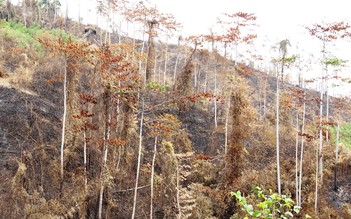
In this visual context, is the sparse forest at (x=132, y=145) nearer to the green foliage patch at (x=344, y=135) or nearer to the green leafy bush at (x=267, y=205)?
the green foliage patch at (x=344, y=135)

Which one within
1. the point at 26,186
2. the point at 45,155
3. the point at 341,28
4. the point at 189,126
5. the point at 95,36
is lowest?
the point at 26,186

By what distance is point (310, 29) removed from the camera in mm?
13484

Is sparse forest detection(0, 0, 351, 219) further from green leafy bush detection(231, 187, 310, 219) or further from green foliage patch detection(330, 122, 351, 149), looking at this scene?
green leafy bush detection(231, 187, 310, 219)

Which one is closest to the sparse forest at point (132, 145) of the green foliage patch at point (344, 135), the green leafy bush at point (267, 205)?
the green foliage patch at point (344, 135)

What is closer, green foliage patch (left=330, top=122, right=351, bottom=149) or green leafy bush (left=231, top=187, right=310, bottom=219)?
green leafy bush (left=231, top=187, right=310, bottom=219)

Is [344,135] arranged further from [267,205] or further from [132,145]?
[267,205]

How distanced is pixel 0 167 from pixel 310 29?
13814mm

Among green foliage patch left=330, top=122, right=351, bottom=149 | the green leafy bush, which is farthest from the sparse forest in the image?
the green leafy bush

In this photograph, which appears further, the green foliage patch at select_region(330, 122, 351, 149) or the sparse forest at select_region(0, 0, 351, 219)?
the green foliage patch at select_region(330, 122, 351, 149)

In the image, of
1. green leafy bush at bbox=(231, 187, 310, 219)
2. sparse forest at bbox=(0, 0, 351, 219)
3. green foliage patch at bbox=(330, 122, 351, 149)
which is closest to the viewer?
green leafy bush at bbox=(231, 187, 310, 219)

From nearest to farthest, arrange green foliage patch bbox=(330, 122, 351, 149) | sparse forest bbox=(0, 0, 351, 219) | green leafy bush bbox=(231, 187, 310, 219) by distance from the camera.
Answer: green leafy bush bbox=(231, 187, 310, 219) < sparse forest bbox=(0, 0, 351, 219) < green foliage patch bbox=(330, 122, 351, 149)

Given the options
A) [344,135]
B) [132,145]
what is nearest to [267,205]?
[132,145]

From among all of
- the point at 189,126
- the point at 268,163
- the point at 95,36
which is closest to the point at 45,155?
the point at 189,126

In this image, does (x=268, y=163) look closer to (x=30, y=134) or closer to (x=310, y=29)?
(x=310, y=29)
